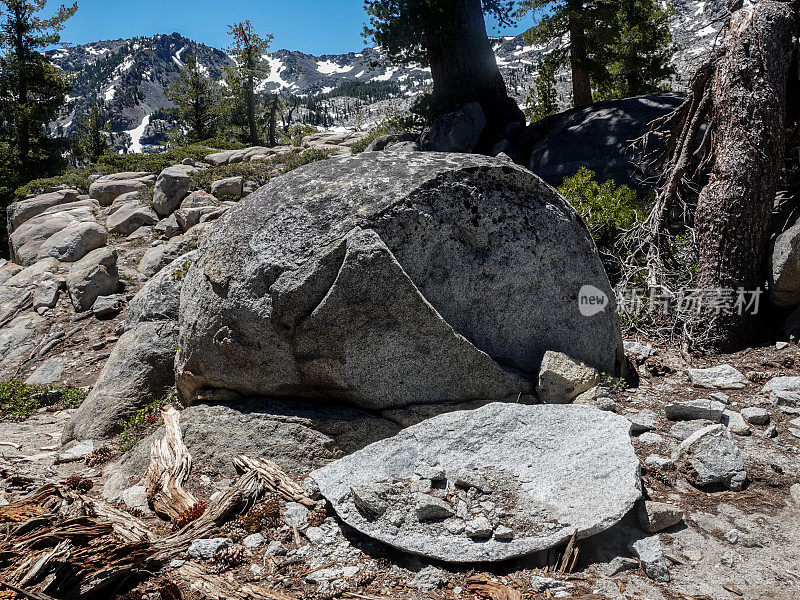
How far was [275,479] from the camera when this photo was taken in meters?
4.29

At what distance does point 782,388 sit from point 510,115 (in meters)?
12.8

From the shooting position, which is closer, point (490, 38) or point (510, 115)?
point (510, 115)

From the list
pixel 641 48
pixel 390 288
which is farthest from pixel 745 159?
pixel 641 48

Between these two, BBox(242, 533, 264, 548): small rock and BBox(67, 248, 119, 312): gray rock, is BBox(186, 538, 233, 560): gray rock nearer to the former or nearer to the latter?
BBox(242, 533, 264, 548): small rock

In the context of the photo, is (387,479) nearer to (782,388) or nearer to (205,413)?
(205,413)

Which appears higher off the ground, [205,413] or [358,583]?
[205,413]

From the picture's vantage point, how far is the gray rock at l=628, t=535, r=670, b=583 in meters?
3.08

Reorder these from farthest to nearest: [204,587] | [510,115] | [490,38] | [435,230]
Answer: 1. [490,38]
2. [510,115]
3. [435,230]
4. [204,587]

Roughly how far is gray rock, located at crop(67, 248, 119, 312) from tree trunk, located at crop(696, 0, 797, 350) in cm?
1037

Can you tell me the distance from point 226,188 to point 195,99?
30.1 meters

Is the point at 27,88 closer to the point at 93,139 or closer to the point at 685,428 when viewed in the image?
the point at 93,139

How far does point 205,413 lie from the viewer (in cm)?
514

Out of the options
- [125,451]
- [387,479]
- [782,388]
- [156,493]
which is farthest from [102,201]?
[782,388]

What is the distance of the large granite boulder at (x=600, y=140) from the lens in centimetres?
1101
